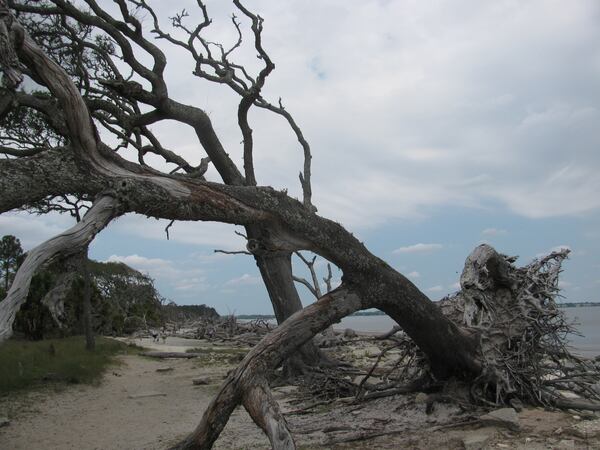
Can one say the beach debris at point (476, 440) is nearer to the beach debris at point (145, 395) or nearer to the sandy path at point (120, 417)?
the sandy path at point (120, 417)

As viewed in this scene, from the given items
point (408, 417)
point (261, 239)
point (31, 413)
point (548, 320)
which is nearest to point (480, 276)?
point (548, 320)

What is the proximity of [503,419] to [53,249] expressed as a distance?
4388mm

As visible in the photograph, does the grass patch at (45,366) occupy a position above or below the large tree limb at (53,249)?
below

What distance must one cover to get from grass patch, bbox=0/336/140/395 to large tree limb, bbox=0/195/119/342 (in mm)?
6054

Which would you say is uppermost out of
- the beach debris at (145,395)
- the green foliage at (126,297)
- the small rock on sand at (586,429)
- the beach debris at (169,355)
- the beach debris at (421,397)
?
the green foliage at (126,297)

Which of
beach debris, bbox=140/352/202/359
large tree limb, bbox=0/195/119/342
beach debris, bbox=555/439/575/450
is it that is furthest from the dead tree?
beach debris, bbox=140/352/202/359

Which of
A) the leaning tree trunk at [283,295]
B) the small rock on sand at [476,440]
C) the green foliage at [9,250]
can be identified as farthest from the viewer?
the green foliage at [9,250]

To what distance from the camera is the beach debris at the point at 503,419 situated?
5.26m

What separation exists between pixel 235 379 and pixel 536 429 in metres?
3.03

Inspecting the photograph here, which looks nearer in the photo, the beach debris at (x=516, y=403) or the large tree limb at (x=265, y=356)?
the large tree limb at (x=265, y=356)

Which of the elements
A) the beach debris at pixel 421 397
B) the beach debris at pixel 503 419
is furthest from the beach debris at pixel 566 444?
the beach debris at pixel 421 397

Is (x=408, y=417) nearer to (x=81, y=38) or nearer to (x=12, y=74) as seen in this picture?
(x=12, y=74)

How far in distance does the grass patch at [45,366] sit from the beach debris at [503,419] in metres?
7.15

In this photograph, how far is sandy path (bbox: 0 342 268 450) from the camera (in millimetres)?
6336
